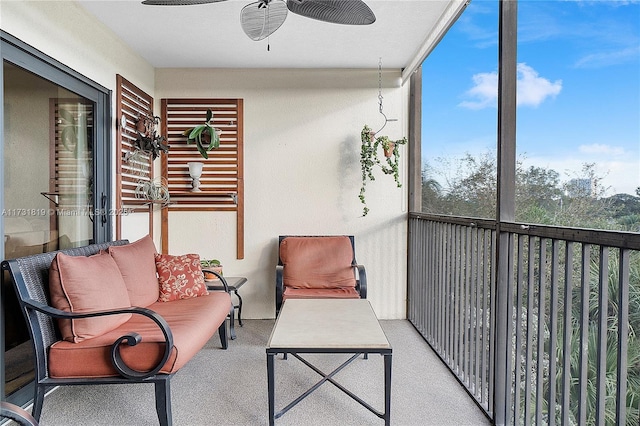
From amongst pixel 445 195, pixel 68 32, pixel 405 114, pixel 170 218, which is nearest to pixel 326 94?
pixel 405 114

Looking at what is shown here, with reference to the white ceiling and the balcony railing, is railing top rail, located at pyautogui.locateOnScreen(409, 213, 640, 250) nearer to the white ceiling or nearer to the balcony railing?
the balcony railing

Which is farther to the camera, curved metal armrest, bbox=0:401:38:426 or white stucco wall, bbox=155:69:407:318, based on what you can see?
white stucco wall, bbox=155:69:407:318

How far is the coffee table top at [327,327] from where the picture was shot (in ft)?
7.27

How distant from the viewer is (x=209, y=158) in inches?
180

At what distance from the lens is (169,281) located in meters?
3.32

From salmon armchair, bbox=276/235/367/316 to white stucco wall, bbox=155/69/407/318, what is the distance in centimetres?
27

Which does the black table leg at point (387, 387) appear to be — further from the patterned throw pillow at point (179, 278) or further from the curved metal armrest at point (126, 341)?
the patterned throw pillow at point (179, 278)

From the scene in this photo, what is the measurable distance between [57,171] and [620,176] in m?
3.22

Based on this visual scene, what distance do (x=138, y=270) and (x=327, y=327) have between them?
1407 mm

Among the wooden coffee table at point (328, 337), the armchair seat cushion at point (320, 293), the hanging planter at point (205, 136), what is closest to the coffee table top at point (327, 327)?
the wooden coffee table at point (328, 337)

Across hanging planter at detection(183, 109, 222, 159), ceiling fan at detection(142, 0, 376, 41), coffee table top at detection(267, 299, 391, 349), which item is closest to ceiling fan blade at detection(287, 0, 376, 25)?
ceiling fan at detection(142, 0, 376, 41)

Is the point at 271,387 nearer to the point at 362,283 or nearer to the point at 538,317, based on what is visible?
the point at 538,317

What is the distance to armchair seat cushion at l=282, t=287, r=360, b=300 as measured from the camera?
148 inches

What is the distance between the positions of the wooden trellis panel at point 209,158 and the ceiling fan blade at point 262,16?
7.04 ft
